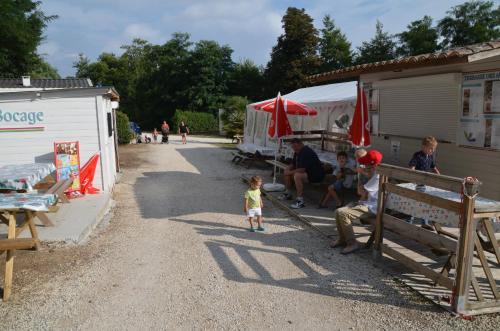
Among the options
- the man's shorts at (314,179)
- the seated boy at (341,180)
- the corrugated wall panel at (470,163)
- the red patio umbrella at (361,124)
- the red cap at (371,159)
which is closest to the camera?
the red cap at (371,159)

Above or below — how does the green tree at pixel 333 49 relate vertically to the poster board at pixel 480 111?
above

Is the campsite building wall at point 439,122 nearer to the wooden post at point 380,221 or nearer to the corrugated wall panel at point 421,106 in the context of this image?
the corrugated wall panel at point 421,106

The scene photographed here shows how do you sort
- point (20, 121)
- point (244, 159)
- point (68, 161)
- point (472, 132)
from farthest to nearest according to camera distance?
point (244, 159), point (68, 161), point (20, 121), point (472, 132)

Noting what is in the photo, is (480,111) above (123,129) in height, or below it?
above

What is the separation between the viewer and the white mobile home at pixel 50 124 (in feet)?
29.9

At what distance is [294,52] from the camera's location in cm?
3894

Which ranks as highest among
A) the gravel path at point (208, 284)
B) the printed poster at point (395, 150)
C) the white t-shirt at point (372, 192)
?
the printed poster at point (395, 150)

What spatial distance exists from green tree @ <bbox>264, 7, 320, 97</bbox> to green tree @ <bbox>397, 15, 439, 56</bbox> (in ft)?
25.9

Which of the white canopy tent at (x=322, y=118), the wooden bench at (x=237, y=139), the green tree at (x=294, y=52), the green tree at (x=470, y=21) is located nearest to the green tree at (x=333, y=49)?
the green tree at (x=294, y=52)

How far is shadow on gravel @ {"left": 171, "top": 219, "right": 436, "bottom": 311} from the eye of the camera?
4.45 m

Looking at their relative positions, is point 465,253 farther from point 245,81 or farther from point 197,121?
point 245,81

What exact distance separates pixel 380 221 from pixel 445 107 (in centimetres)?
332

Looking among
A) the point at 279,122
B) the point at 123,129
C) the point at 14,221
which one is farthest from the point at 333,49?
the point at 14,221

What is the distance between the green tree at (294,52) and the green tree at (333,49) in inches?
96.8
